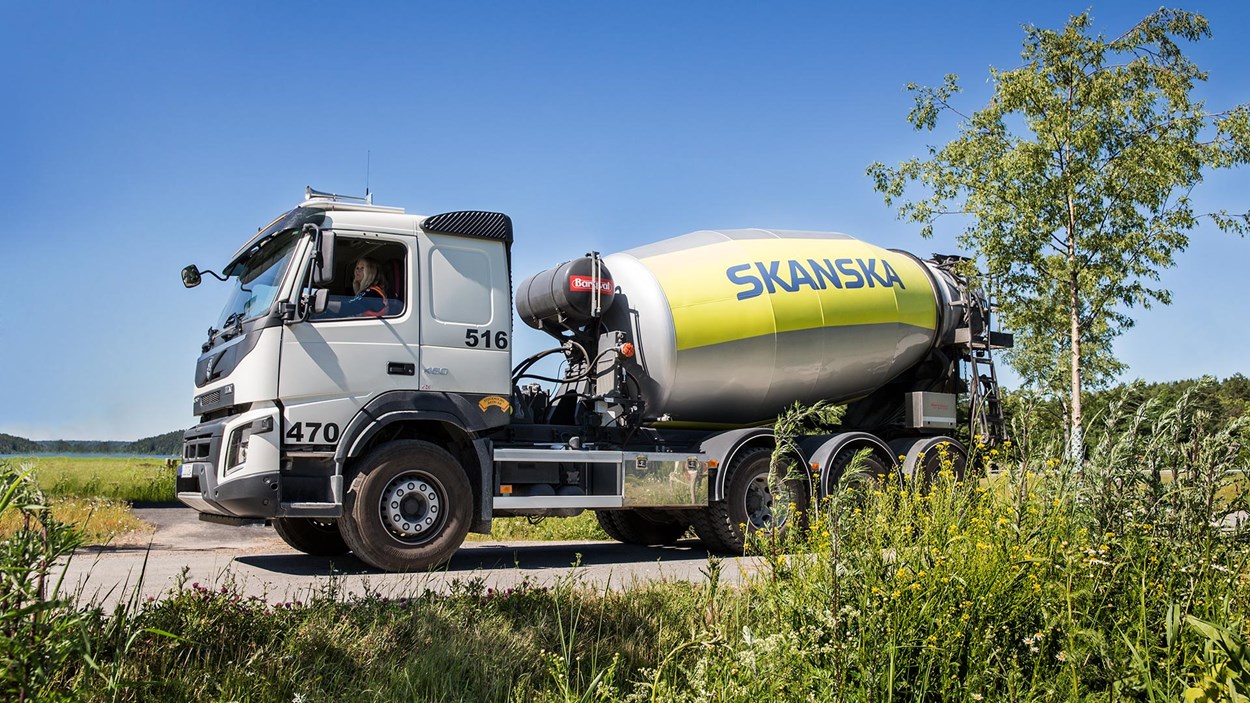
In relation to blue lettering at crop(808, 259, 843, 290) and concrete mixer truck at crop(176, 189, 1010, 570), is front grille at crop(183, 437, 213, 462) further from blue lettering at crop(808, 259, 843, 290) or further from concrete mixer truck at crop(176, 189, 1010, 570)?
blue lettering at crop(808, 259, 843, 290)

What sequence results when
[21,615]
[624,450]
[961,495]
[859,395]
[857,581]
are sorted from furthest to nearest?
[859,395] → [624,450] → [961,495] → [857,581] → [21,615]

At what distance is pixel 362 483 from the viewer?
757 cm

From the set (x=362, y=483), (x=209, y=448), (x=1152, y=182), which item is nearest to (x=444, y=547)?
(x=362, y=483)

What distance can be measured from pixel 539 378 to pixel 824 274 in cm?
350

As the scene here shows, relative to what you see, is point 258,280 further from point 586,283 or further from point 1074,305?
point 1074,305

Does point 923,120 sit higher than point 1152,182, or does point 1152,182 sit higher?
point 923,120

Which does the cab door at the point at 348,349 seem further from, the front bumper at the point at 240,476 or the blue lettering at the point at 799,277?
the blue lettering at the point at 799,277

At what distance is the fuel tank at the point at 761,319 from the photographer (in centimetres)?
973

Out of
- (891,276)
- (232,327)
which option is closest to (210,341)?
(232,327)

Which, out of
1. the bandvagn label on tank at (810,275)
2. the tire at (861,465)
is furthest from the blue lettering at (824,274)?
the tire at (861,465)

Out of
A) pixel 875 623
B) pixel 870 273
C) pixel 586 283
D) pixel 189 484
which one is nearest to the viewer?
pixel 875 623

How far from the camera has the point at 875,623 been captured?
3758 millimetres

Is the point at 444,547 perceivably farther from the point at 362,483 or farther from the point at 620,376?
the point at 620,376

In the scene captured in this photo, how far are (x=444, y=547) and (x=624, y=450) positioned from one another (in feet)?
7.56
